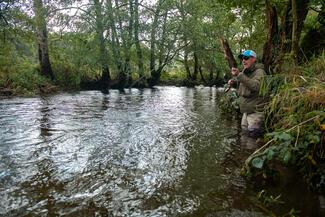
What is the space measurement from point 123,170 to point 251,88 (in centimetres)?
276

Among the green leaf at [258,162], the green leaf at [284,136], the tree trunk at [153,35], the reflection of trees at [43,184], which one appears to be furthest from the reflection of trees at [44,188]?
the tree trunk at [153,35]

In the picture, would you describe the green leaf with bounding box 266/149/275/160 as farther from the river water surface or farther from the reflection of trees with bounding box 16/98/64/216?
the reflection of trees with bounding box 16/98/64/216

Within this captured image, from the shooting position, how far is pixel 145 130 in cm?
718

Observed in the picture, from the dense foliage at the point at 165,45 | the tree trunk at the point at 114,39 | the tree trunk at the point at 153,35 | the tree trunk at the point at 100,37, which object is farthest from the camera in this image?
the tree trunk at the point at 153,35

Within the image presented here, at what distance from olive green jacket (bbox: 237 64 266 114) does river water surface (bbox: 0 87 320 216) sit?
0.72 metres

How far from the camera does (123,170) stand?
4348mm

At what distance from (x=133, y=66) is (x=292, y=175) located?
20.9 meters

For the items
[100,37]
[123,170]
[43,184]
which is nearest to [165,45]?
[100,37]

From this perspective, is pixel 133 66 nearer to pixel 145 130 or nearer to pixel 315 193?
pixel 145 130

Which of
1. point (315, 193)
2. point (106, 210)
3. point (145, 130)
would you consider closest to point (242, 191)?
point (315, 193)

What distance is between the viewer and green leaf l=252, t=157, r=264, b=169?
11.3 ft

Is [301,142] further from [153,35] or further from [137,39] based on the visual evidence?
[153,35]

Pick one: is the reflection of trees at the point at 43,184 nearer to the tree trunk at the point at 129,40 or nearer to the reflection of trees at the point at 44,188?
the reflection of trees at the point at 44,188

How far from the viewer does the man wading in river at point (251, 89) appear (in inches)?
223
